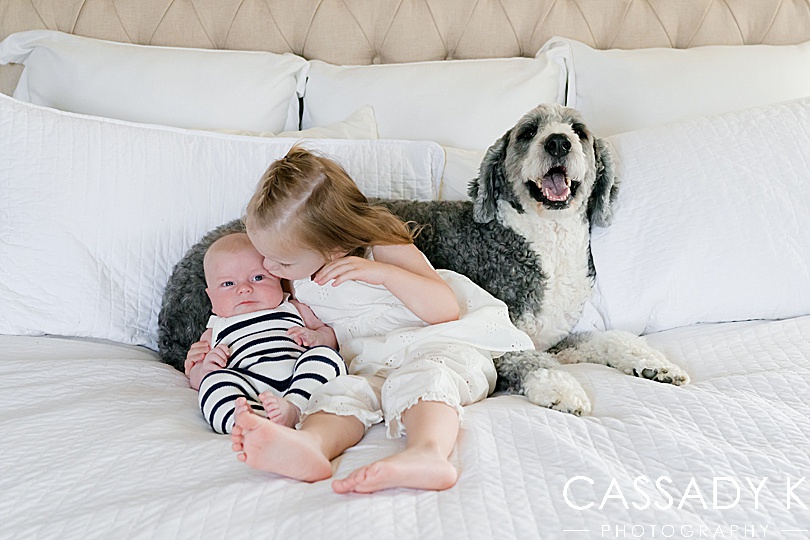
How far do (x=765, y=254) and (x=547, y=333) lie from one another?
50 cm

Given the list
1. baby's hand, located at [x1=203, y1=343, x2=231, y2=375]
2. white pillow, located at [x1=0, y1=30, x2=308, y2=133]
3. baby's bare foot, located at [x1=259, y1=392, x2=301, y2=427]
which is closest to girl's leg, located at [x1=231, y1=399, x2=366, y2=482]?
baby's bare foot, located at [x1=259, y1=392, x2=301, y2=427]

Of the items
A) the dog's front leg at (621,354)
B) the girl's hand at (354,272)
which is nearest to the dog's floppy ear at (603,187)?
the dog's front leg at (621,354)

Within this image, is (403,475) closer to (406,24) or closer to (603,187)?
(603,187)

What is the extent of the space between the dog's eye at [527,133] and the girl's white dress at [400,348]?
33 cm

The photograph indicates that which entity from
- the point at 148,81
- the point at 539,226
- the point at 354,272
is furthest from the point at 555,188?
the point at 148,81

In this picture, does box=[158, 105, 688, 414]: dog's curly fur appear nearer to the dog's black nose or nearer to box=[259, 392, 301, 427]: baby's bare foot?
the dog's black nose

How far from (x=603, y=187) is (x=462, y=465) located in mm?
851

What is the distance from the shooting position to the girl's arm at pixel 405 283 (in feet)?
4.77

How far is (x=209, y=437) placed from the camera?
48.6 inches

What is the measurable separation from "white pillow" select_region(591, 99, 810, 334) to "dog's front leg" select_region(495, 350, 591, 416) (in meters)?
0.28

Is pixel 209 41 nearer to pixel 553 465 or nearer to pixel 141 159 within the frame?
pixel 141 159

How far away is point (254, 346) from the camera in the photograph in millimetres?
1474

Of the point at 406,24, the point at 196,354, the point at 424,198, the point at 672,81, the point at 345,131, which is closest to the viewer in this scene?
the point at 196,354

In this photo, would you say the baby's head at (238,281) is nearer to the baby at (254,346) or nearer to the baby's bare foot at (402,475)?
the baby at (254,346)
